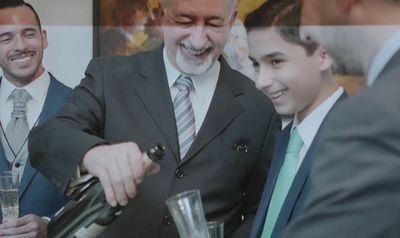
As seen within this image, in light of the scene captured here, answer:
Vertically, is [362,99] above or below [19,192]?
above

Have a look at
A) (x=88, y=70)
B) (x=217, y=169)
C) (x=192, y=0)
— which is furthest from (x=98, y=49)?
(x=217, y=169)

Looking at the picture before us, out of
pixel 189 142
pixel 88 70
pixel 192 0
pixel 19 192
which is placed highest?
pixel 192 0

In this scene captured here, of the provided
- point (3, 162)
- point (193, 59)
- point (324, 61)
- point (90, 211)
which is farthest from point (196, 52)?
point (3, 162)

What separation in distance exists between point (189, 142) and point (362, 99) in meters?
0.53

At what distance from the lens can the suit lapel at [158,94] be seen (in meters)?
1.03

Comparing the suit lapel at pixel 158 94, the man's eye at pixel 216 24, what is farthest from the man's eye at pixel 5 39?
the man's eye at pixel 216 24

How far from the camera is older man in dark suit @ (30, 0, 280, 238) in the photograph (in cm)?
100

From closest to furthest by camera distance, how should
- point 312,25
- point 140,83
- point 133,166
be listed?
point 133,166
point 312,25
point 140,83

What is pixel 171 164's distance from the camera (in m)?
1.01

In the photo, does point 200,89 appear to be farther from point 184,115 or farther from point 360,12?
point 360,12

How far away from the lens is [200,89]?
1040mm

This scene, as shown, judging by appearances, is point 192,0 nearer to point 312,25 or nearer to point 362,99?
point 312,25

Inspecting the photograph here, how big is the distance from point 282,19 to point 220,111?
0.19 meters

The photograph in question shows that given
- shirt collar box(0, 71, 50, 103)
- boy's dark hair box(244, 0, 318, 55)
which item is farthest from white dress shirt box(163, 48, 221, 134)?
shirt collar box(0, 71, 50, 103)
